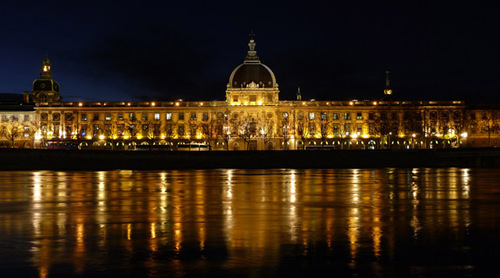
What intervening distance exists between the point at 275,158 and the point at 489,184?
131 feet

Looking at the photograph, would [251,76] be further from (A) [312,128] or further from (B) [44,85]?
(B) [44,85]

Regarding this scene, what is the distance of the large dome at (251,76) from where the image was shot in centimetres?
16212

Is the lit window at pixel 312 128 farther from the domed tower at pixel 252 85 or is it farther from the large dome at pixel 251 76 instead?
the large dome at pixel 251 76

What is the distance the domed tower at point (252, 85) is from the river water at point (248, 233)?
396 ft

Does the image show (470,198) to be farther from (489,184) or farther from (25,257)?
(25,257)

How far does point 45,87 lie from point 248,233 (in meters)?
163

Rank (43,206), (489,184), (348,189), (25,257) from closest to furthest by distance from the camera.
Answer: (25,257) → (43,206) → (348,189) → (489,184)

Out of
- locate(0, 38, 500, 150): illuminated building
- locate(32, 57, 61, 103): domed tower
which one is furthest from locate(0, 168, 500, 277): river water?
locate(32, 57, 61, 103): domed tower

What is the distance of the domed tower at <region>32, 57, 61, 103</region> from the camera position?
177875 millimetres

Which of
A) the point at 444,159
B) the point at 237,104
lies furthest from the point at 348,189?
the point at 237,104

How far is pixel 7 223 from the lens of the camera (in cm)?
2750

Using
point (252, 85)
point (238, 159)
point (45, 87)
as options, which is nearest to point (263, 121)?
point (252, 85)

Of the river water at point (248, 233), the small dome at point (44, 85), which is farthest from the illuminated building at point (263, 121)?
the river water at point (248, 233)

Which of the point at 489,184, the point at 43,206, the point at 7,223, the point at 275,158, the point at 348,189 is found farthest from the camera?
the point at 275,158
